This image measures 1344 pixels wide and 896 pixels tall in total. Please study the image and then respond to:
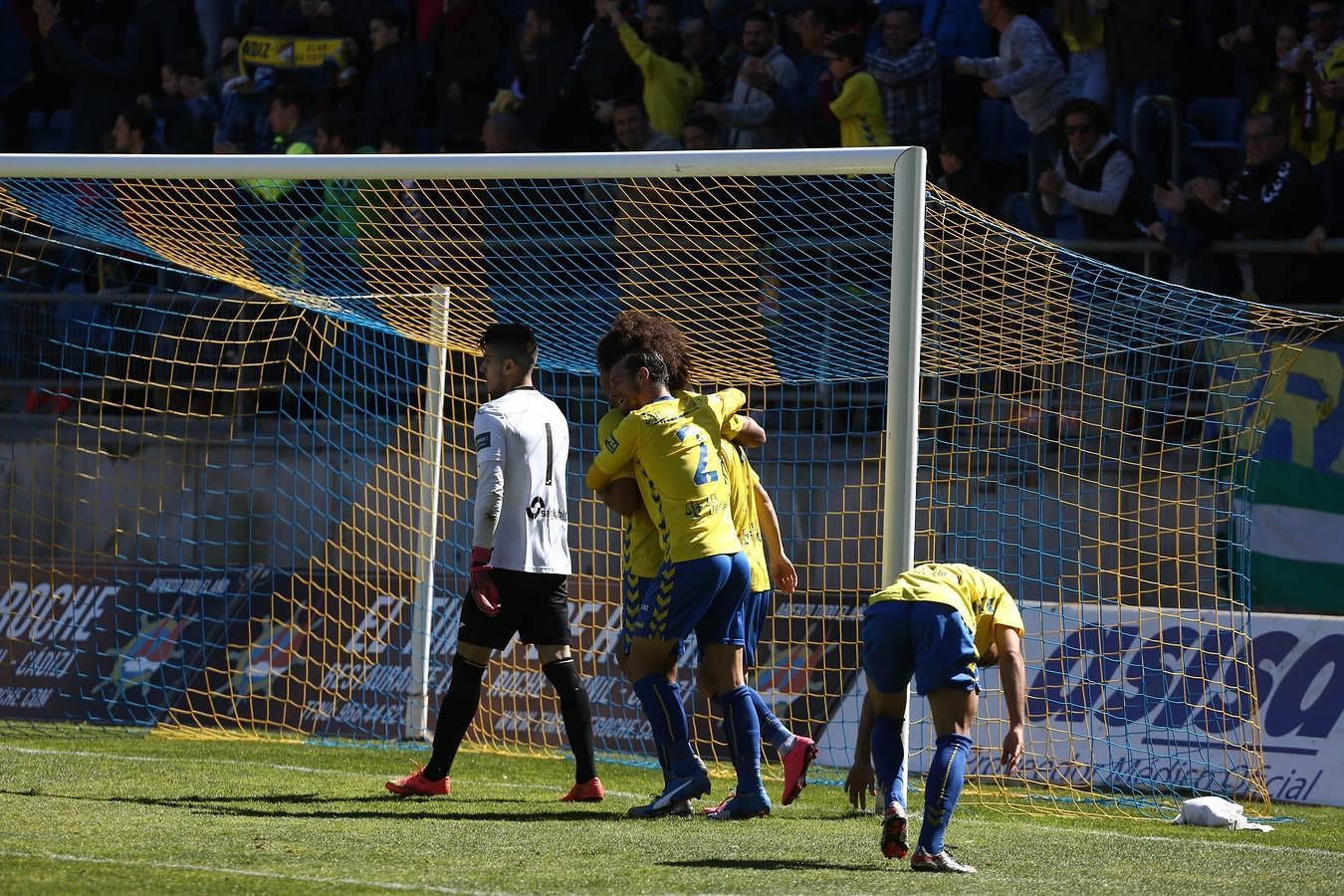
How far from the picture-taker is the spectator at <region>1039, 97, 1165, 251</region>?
11.2m

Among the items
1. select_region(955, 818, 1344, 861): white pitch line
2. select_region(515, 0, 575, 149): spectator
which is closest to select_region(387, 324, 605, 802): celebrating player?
select_region(955, 818, 1344, 861): white pitch line

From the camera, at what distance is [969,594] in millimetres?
5773

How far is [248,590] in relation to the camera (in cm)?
1055

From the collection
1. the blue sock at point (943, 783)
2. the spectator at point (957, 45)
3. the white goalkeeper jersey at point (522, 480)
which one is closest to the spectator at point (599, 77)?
the spectator at point (957, 45)

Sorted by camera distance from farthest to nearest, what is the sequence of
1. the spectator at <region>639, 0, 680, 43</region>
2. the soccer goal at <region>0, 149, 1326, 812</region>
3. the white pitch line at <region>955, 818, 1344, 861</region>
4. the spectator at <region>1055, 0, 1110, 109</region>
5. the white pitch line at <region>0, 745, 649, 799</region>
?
the spectator at <region>639, 0, 680, 43</region> → the spectator at <region>1055, 0, 1110, 109</region> → the soccer goal at <region>0, 149, 1326, 812</region> → the white pitch line at <region>0, 745, 649, 799</region> → the white pitch line at <region>955, 818, 1344, 861</region>

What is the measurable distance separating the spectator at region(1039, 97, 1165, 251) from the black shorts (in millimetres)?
5392

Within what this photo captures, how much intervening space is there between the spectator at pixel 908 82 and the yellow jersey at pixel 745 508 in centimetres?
548

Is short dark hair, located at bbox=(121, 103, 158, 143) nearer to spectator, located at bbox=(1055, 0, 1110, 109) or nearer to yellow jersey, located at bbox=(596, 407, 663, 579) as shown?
spectator, located at bbox=(1055, 0, 1110, 109)

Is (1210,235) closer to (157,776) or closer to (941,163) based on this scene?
(941,163)

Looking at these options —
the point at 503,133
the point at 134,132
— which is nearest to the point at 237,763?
the point at 503,133

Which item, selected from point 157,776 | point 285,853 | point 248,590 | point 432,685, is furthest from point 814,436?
point 285,853

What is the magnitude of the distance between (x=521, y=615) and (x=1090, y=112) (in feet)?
18.7

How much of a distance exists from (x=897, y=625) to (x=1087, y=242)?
19.5 ft

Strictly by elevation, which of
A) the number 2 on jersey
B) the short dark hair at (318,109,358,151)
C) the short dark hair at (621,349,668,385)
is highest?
the short dark hair at (318,109,358,151)
